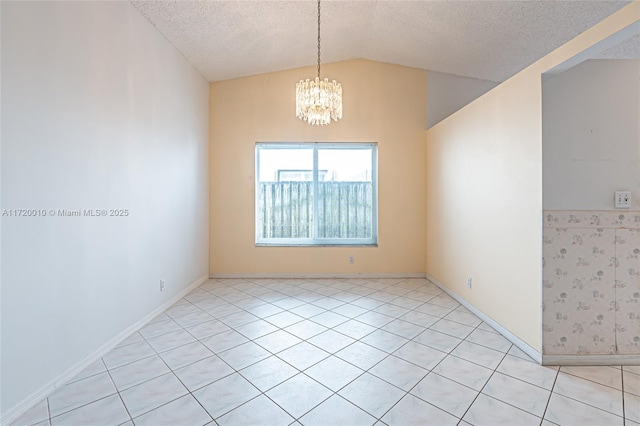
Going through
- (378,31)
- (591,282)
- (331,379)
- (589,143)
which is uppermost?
(378,31)

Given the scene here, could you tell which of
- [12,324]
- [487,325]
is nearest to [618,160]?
[487,325]

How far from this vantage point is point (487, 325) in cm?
264

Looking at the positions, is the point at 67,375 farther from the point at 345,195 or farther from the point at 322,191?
the point at 345,195

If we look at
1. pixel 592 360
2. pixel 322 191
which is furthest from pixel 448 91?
pixel 592 360

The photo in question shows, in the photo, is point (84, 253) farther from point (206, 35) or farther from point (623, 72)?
point (623, 72)

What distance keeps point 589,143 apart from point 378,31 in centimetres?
254

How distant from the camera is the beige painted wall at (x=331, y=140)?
168 inches

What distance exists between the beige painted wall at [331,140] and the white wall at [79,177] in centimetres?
110

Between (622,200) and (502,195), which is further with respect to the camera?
(502,195)

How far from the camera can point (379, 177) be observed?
4.30 m

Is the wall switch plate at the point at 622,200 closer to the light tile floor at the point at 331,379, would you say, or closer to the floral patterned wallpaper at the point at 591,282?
the floral patterned wallpaper at the point at 591,282

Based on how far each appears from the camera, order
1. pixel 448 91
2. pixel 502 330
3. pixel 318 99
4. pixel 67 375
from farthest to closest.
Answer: pixel 448 91
pixel 318 99
pixel 502 330
pixel 67 375

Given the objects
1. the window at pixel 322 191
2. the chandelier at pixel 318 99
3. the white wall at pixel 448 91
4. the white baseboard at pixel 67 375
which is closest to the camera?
the white baseboard at pixel 67 375

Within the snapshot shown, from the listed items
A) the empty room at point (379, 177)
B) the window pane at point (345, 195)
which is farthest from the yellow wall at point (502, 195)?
the window pane at point (345, 195)
